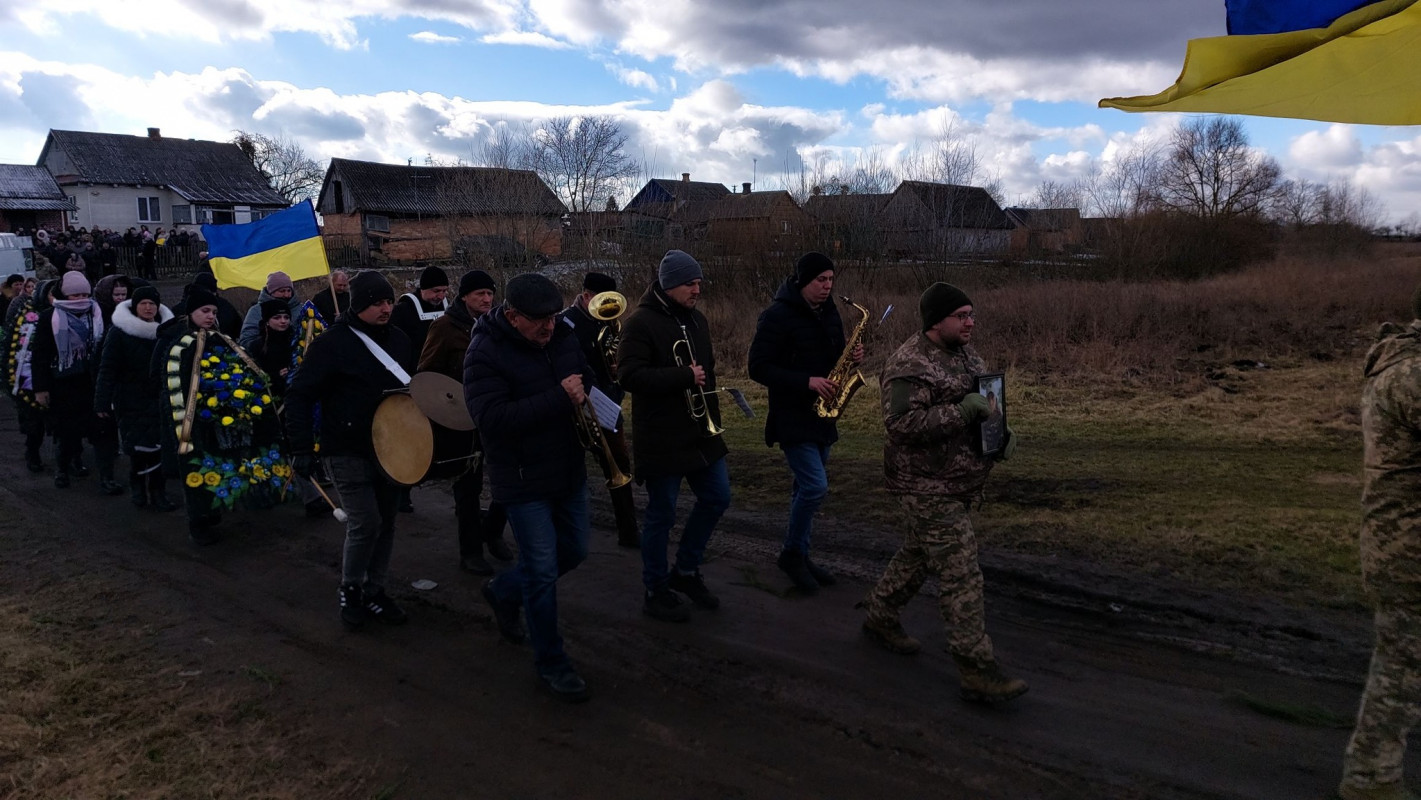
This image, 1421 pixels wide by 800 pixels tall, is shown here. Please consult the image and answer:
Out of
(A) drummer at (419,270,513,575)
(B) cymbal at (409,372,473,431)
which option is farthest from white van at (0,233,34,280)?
(B) cymbal at (409,372,473,431)

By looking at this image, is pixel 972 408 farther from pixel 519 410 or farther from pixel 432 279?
pixel 432 279

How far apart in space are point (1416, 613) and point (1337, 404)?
1045 centimetres

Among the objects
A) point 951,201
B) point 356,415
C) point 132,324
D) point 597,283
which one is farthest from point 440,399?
point 951,201

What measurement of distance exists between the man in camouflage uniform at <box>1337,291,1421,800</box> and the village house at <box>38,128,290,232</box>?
172 ft

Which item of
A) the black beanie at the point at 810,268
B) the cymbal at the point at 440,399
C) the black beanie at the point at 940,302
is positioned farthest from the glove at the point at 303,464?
the black beanie at the point at 940,302

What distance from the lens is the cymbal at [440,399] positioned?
5.32 metres

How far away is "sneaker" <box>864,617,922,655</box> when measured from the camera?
508 centimetres

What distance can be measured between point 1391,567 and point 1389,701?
1.75 ft

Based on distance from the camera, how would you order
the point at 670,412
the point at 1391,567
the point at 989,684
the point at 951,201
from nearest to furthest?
the point at 1391,567 < the point at 989,684 < the point at 670,412 < the point at 951,201

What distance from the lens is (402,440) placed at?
561 centimetres

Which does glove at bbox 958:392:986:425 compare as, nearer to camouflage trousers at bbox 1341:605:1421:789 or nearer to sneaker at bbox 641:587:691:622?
camouflage trousers at bbox 1341:605:1421:789

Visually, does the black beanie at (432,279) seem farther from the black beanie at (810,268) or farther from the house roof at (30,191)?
the house roof at (30,191)

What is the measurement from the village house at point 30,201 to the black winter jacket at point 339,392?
51.4 m

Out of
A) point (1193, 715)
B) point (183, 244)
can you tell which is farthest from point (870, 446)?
point (183, 244)
